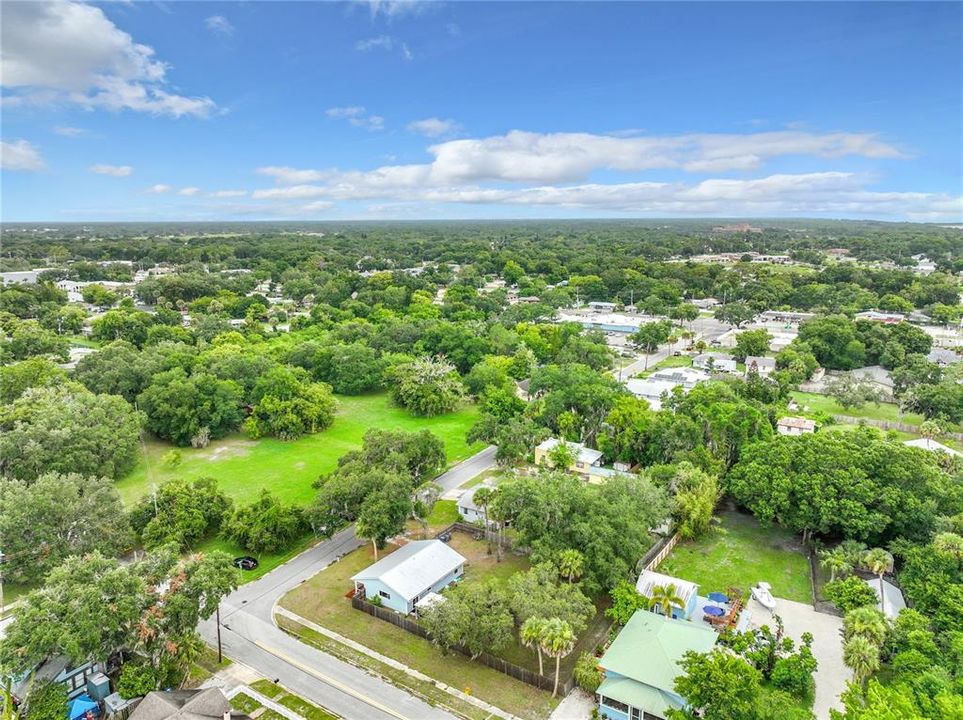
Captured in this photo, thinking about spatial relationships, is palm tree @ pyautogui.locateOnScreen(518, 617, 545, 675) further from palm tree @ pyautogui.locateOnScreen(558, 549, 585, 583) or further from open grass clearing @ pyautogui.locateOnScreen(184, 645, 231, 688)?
open grass clearing @ pyautogui.locateOnScreen(184, 645, 231, 688)

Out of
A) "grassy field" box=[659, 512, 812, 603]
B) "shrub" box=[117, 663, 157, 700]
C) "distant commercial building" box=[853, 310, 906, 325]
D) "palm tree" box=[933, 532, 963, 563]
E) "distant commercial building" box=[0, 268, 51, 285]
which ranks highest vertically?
"distant commercial building" box=[0, 268, 51, 285]

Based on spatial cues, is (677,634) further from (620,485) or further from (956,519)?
(956,519)

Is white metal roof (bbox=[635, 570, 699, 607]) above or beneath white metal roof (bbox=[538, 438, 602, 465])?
beneath

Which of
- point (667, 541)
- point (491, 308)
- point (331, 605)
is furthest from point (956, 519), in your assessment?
point (491, 308)

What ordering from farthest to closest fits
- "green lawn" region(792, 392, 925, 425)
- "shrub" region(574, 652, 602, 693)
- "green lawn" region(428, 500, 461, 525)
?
"green lawn" region(792, 392, 925, 425) → "green lawn" region(428, 500, 461, 525) → "shrub" region(574, 652, 602, 693)

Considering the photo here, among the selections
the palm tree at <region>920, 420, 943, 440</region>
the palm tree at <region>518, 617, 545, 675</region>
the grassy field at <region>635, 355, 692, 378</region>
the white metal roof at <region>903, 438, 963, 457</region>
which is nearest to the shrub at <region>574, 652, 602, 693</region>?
the palm tree at <region>518, 617, 545, 675</region>

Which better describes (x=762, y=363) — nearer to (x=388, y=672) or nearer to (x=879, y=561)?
(x=879, y=561)
